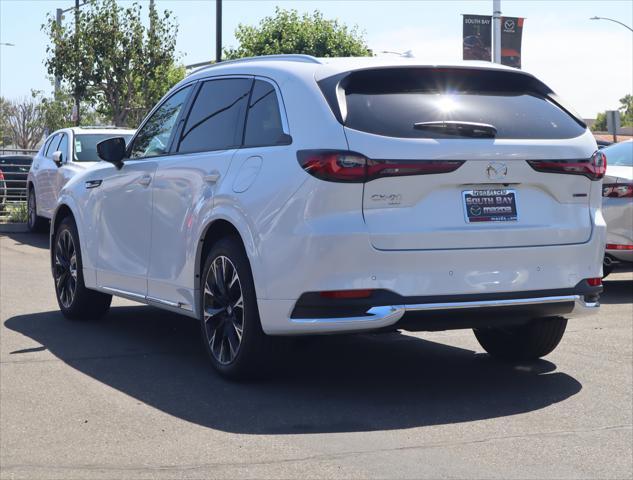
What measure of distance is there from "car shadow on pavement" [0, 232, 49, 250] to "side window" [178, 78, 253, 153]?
10.00 m

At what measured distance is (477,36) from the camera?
149 ft

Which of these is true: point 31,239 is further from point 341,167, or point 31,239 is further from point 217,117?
point 341,167

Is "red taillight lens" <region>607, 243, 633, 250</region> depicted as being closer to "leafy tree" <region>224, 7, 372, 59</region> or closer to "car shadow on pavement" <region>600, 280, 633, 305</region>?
"car shadow on pavement" <region>600, 280, 633, 305</region>

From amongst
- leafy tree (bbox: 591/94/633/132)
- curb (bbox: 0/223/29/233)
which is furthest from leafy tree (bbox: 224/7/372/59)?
leafy tree (bbox: 591/94/633/132)

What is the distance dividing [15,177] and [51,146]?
11.5 m

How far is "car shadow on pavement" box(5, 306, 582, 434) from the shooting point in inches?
241

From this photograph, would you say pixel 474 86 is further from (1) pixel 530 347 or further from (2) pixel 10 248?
(2) pixel 10 248

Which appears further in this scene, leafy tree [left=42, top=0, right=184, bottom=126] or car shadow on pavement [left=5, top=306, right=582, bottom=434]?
leafy tree [left=42, top=0, right=184, bottom=126]

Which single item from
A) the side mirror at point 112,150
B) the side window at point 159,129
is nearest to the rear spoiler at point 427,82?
the side window at point 159,129

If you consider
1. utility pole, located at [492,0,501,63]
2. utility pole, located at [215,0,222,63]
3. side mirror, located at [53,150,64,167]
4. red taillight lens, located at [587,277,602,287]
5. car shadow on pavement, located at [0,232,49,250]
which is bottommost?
car shadow on pavement, located at [0,232,49,250]

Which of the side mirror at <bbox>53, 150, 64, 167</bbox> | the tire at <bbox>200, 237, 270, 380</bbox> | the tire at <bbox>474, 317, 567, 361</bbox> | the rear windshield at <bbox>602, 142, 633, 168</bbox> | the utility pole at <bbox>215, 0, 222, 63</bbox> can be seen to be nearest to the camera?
the tire at <bbox>200, 237, 270, 380</bbox>

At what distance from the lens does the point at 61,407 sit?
6.37m

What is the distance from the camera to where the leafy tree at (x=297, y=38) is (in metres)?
60.3

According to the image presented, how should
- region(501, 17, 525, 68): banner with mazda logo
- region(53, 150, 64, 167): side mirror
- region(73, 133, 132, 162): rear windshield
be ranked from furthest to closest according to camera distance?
region(501, 17, 525, 68): banner with mazda logo < region(73, 133, 132, 162): rear windshield < region(53, 150, 64, 167): side mirror
